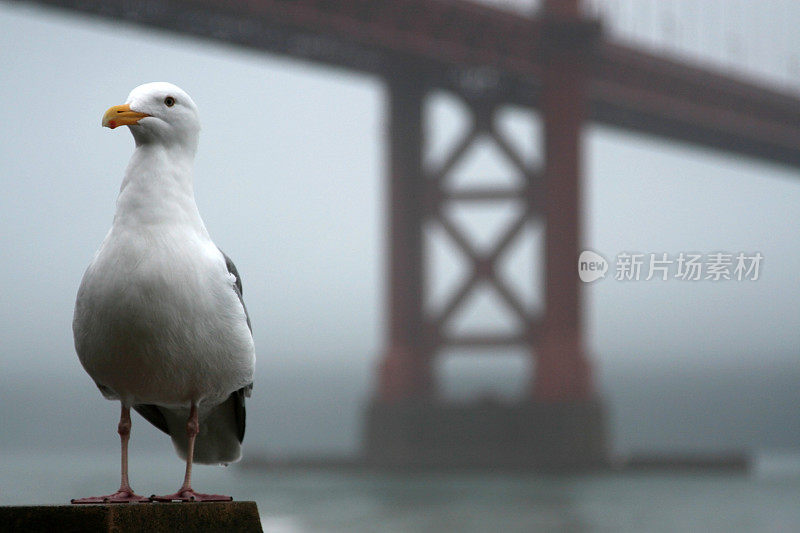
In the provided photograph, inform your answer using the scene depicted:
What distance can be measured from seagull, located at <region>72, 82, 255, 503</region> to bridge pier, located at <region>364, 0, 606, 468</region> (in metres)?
18.2

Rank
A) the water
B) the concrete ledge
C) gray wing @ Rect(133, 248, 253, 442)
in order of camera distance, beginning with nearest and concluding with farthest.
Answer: the concrete ledge
gray wing @ Rect(133, 248, 253, 442)
the water

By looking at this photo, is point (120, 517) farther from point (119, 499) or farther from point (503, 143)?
point (503, 143)

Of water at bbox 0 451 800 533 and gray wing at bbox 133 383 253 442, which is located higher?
gray wing at bbox 133 383 253 442

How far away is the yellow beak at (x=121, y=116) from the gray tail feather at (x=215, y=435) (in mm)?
640

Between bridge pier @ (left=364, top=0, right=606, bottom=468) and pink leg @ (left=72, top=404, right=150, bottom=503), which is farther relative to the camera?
→ bridge pier @ (left=364, top=0, right=606, bottom=468)

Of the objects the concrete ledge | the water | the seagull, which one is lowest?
the water

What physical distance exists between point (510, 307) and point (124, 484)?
66.4 feet

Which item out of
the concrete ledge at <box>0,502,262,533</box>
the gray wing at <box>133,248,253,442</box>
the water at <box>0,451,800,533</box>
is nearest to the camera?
the concrete ledge at <box>0,502,262,533</box>

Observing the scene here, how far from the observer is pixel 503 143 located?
2330 cm

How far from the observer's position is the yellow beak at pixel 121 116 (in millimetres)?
2496

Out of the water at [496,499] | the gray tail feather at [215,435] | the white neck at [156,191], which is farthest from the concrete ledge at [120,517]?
the water at [496,499]

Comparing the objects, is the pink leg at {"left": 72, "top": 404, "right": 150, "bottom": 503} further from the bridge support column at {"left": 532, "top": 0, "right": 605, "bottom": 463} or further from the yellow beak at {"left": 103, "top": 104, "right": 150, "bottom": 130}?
the bridge support column at {"left": 532, "top": 0, "right": 605, "bottom": 463}

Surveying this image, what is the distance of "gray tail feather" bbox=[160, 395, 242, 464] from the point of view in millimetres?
2816

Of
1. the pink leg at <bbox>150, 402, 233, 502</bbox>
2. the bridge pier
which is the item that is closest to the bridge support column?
the bridge pier
